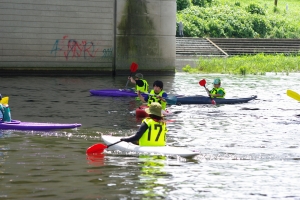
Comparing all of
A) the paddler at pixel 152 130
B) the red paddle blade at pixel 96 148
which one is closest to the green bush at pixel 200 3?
the paddler at pixel 152 130

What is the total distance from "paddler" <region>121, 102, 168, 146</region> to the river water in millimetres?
312

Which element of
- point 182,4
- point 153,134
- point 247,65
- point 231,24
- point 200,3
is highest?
point 200,3

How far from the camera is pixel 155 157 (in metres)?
12.1

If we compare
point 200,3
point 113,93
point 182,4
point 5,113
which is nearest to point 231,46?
point 182,4

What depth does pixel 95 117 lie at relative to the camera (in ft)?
61.4

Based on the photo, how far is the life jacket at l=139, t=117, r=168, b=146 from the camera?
11984 mm

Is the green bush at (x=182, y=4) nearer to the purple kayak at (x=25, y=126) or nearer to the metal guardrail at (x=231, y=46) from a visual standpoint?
the metal guardrail at (x=231, y=46)

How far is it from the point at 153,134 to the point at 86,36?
23217 mm

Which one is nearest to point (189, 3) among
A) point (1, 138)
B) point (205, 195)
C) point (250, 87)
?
point (250, 87)

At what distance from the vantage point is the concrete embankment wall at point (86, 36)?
3359 cm

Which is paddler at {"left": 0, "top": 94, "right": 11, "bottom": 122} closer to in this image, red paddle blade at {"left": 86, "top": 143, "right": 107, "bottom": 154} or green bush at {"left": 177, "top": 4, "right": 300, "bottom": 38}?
red paddle blade at {"left": 86, "top": 143, "right": 107, "bottom": 154}

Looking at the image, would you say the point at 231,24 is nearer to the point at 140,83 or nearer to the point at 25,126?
the point at 140,83

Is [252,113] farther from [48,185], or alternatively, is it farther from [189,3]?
[189,3]

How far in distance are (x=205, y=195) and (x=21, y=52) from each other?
2536 cm
